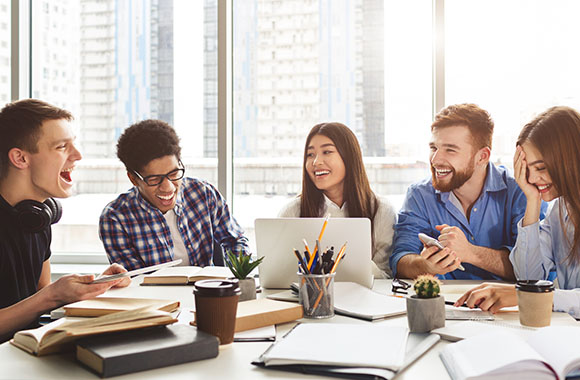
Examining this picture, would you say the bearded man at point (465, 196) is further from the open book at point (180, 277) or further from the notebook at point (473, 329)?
the notebook at point (473, 329)

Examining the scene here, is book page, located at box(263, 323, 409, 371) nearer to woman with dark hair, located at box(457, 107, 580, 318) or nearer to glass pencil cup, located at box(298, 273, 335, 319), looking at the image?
glass pencil cup, located at box(298, 273, 335, 319)

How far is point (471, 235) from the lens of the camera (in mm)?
2254

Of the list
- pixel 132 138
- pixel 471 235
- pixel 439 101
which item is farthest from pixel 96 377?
pixel 439 101

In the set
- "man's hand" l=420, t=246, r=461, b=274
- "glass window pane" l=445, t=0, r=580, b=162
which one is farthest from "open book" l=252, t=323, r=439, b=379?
"glass window pane" l=445, t=0, r=580, b=162

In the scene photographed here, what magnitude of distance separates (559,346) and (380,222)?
1398 mm

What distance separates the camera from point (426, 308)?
111 cm

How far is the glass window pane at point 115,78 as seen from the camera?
3238mm

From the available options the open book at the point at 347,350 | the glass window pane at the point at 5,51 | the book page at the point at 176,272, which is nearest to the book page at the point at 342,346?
the open book at the point at 347,350

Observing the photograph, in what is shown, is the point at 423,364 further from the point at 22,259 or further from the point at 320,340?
the point at 22,259

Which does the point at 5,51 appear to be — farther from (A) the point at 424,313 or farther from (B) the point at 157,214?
(A) the point at 424,313

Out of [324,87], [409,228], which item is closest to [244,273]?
[409,228]

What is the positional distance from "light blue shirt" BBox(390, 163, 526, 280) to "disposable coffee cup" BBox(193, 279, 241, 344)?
1.23m

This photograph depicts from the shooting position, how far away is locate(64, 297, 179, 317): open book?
4.01ft

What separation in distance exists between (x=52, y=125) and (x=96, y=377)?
1218mm
